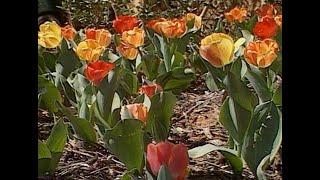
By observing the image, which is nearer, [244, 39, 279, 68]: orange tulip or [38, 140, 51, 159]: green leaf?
[38, 140, 51, 159]: green leaf

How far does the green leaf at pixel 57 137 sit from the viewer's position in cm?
124

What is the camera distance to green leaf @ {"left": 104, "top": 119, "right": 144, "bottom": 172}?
112 centimetres

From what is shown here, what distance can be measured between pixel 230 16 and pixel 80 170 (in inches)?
40.8

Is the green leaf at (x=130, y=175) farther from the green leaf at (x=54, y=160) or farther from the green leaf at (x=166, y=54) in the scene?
the green leaf at (x=166, y=54)

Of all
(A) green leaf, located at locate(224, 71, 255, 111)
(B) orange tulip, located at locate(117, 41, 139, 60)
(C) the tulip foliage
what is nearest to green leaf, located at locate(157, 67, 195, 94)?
(C) the tulip foliage

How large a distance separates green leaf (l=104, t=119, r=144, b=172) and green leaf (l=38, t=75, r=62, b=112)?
0.46 metres

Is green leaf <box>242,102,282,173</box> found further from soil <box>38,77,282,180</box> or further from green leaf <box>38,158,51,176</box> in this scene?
green leaf <box>38,158,51,176</box>

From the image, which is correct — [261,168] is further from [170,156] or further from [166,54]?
[166,54]

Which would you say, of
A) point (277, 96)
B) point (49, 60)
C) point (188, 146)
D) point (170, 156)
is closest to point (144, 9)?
point (49, 60)

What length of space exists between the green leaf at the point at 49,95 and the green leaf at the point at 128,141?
46cm

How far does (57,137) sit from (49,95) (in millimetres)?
367
